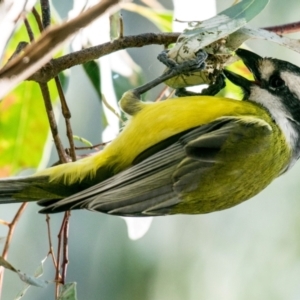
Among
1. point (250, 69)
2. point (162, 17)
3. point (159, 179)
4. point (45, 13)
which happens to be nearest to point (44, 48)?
point (45, 13)

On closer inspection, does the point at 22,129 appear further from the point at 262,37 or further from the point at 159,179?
the point at 262,37

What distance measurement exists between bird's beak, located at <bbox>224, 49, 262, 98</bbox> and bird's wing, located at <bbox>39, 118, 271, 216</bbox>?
0.53 feet

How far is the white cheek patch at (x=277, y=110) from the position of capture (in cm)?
154

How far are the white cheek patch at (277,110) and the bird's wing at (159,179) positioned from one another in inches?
7.0

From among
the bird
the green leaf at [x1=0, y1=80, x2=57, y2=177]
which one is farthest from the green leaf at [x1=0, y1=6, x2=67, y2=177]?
the bird

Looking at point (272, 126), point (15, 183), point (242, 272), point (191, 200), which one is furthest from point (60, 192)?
point (242, 272)

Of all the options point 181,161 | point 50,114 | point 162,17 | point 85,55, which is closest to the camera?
point 85,55

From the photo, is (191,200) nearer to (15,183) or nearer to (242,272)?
(15,183)

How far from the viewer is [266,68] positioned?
1530mm

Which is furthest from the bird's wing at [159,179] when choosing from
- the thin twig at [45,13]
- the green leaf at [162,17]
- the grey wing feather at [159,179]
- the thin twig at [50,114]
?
the green leaf at [162,17]

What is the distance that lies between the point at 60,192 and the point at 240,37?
0.54 metres

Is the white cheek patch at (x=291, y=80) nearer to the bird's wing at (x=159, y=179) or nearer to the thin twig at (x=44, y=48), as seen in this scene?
the bird's wing at (x=159, y=179)

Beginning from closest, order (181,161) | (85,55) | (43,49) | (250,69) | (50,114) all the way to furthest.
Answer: (43,49), (85,55), (50,114), (181,161), (250,69)

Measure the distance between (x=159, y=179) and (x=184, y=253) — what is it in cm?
247
